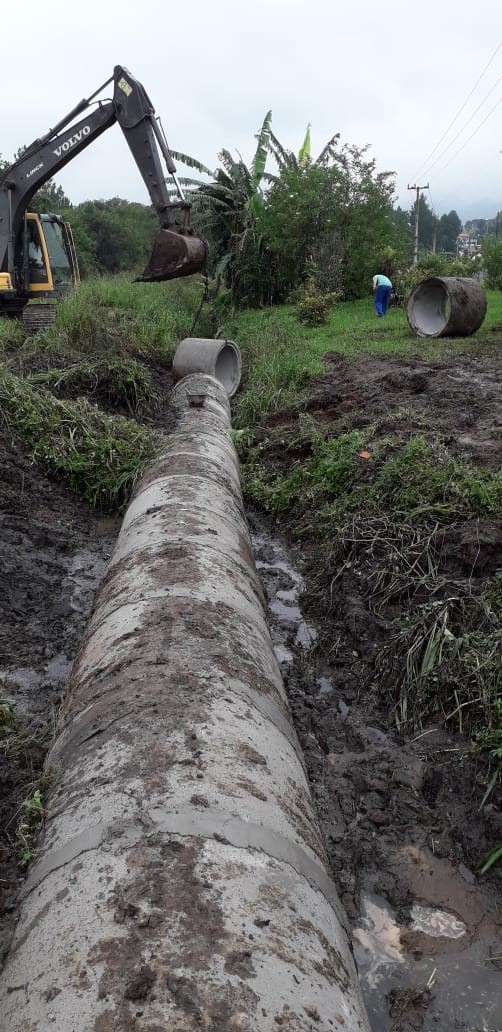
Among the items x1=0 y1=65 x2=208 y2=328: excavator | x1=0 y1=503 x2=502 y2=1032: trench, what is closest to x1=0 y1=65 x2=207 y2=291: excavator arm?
x1=0 y1=65 x2=208 y2=328: excavator

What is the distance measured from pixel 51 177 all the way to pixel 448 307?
667 centimetres

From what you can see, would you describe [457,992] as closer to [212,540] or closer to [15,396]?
[212,540]

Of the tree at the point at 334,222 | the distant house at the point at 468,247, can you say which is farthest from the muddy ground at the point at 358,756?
the distant house at the point at 468,247

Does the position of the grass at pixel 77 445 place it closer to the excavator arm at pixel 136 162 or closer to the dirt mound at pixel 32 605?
the dirt mound at pixel 32 605

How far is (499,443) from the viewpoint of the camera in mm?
5676

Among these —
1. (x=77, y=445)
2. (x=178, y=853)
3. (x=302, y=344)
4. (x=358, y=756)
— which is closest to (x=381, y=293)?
(x=302, y=344)

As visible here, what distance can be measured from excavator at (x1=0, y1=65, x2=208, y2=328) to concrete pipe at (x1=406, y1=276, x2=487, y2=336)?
4.65 m

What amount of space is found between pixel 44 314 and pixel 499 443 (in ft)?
22.7

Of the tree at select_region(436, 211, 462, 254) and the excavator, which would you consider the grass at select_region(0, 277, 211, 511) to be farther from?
the tree at select_region(436, 211, 462, 254)

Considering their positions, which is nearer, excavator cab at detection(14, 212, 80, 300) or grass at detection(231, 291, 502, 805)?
grass at detection(231, 291, 502, 805)

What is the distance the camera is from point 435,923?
2.53m

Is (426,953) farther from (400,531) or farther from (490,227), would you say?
(490,227)

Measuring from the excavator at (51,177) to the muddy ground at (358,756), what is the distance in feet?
11.2

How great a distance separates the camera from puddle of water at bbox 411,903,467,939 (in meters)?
2.49
